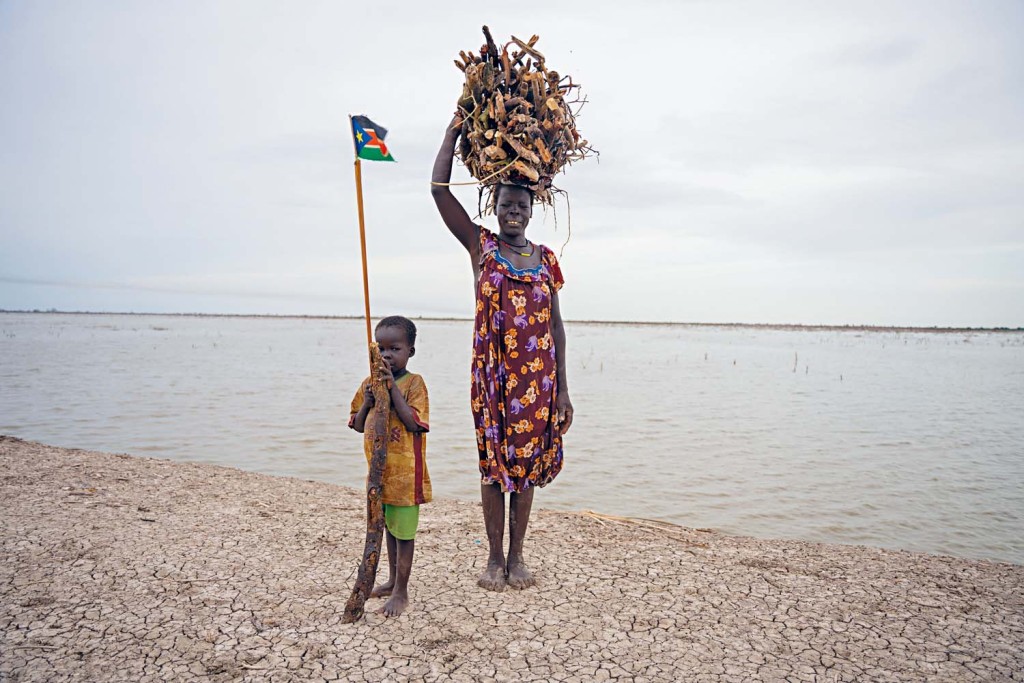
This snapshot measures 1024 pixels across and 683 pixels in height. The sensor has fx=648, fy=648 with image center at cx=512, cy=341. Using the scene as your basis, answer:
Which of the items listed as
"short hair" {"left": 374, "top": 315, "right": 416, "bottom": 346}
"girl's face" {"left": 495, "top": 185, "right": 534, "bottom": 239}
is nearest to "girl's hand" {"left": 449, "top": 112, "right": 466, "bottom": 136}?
"girl's face" {"left": 495, "top": 185, "right": 534, "bottom": 239}

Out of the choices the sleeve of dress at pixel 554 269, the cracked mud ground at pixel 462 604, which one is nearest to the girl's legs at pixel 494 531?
the cracked mud ground at pixel 462 604

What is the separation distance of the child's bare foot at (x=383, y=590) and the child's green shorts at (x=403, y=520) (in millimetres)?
362

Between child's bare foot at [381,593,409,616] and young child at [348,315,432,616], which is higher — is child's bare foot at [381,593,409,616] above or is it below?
below

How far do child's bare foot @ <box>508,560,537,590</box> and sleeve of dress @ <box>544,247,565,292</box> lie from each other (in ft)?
4.93

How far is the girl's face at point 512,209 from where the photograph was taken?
3359 mm

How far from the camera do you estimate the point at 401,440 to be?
2.99 m

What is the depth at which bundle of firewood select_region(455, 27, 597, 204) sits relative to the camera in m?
3.20

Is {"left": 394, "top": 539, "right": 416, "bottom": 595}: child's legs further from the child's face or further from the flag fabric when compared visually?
the flag fabric

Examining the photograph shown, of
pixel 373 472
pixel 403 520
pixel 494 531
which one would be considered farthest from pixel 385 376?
pixel 494 531

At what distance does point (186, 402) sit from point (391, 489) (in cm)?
960

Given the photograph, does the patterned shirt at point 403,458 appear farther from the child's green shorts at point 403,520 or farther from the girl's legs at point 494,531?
the girl's legs at point 494,531

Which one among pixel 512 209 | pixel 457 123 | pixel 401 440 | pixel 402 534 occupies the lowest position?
pixel 402 534

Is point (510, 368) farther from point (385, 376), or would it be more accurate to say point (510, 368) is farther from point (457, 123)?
point (457, 123)

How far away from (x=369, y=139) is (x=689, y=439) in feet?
23.3
